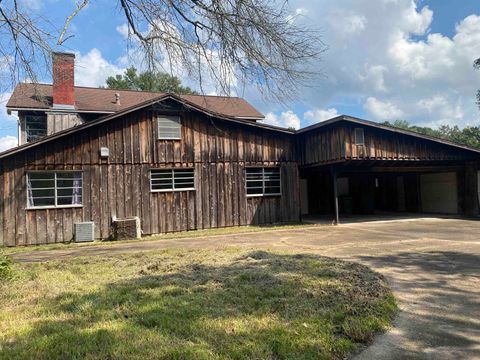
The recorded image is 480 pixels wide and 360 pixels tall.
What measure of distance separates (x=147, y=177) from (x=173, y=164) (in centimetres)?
112

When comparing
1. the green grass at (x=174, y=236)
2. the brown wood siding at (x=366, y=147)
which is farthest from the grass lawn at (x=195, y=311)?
the brown wood siding at (x=366, y=147)

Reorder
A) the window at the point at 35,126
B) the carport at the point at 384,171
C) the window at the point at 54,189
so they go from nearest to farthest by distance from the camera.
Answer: the window at the point at 54,189
the carport at the point at 384,171
the window at the point at 35,126

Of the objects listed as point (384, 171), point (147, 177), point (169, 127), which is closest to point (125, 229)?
point (147, 177)

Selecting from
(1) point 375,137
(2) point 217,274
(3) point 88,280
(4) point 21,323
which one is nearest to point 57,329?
(4) point 21,323

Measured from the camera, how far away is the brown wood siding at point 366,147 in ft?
47.2

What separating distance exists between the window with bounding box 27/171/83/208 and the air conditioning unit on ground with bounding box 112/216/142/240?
5.08 feet

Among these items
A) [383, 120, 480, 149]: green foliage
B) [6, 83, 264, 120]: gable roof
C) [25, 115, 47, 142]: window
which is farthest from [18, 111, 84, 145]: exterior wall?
[383, 120, 480, 149]: green foliage

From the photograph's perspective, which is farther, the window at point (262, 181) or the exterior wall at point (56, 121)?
the exterior wall at point (56, 121)

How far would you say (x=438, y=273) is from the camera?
6.11 meters

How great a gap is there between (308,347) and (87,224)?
1135 cm

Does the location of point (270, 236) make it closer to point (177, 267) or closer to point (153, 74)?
point (177, 267)

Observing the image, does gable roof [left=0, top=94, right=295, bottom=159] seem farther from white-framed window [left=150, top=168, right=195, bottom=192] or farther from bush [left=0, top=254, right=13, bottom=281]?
bush [left=0, top=254, right=13, bottom=281]

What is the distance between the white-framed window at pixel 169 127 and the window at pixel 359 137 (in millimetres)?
6984

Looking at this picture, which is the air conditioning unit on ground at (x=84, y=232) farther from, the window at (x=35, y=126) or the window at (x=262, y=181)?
the window at (x=35, y=126)
